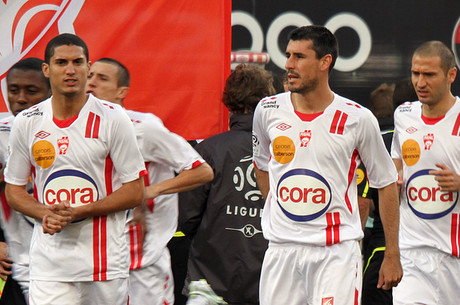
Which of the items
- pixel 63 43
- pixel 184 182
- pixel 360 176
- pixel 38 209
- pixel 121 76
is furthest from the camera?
pixel 360 176

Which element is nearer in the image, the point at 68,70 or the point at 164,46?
the point at 68,70

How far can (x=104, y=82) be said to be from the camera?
21.3 feet

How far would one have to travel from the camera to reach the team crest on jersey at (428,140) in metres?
6.49

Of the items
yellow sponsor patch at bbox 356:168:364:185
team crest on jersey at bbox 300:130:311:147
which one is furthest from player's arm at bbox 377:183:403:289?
yellow sponsor patch at bbox 356:168:364:185

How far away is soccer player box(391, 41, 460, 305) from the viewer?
6.42 metres

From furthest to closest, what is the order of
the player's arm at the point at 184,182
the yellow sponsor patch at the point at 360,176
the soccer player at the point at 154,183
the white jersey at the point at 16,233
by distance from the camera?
the yellow sponsor patch at the point at 360,176 < the white jersey at the point at 16,233 < the soccer player at the point at 154,183 < the player's arm at the point at 184,182

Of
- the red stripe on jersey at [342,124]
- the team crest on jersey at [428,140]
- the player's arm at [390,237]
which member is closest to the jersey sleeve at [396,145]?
the team crest on jersey at [428,140]

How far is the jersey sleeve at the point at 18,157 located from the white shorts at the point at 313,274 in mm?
1585

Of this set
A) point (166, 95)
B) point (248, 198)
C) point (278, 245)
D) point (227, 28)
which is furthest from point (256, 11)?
point (278, 245)

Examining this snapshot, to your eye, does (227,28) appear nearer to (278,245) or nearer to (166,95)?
(166,95)

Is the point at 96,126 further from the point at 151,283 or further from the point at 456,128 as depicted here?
the point at 456,128

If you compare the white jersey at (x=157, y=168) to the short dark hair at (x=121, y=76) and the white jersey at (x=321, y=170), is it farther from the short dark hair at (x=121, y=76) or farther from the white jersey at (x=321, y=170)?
the white jersey at (x=321, y=170)

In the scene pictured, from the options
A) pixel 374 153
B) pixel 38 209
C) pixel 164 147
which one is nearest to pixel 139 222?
pixel 164 147

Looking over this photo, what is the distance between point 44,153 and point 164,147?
96 centimetres
